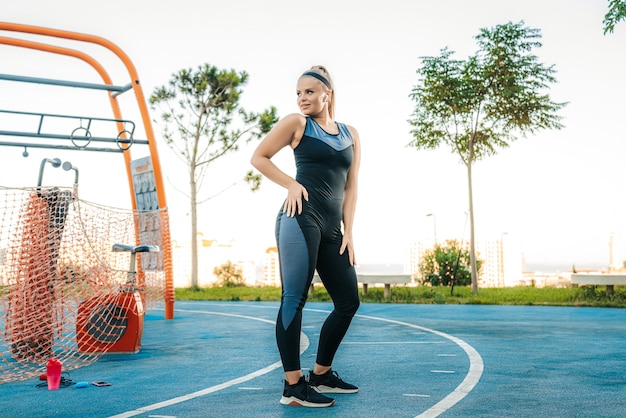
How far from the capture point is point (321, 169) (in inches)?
162

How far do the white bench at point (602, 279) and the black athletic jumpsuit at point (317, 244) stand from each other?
1087 cm

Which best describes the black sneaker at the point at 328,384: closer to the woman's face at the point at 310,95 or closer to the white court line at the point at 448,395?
the white court line at the point at 448,395

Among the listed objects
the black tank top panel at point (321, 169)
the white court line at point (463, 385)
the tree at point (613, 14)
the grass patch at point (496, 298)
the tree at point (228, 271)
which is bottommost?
the white court line at point (463, 385)

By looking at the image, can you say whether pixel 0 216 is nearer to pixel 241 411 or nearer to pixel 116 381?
pixel 116 381

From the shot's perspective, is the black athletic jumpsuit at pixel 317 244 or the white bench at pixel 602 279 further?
the white bench at pixel 602 279

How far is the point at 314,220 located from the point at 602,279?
37.9 feet

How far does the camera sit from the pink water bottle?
4.68 meters

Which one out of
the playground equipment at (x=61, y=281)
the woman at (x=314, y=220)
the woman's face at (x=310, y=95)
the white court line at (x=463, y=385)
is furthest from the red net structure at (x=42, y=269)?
the white court line at (x=463, y=385)

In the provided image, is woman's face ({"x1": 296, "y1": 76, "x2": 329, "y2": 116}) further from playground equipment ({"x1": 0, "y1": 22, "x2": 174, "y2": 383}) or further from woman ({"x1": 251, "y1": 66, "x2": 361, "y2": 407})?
playground equipment ({"x1": 0, "y1": 22, "x2": 174, "y2": 383})

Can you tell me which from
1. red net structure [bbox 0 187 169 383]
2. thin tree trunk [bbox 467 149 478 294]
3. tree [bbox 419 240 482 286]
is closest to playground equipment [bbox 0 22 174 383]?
red net structure [bbox 0 187 169 383]

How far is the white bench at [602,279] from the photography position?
1376 cm

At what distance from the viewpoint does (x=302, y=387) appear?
396cm

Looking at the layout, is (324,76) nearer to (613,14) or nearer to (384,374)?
(384,374)

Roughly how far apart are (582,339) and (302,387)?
176 inches
